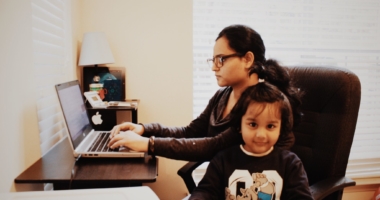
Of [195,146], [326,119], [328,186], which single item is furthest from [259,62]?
[328,186]

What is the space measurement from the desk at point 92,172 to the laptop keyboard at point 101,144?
54 mm

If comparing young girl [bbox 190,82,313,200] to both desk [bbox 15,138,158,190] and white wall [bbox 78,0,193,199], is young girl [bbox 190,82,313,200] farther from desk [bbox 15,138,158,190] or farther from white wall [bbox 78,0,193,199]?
white wall [bbox 78,0,193,199]

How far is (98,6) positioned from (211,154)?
4.53 ft

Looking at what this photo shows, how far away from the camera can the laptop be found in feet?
4.12

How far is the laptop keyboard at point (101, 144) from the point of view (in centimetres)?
131

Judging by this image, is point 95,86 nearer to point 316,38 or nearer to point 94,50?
point 94,50

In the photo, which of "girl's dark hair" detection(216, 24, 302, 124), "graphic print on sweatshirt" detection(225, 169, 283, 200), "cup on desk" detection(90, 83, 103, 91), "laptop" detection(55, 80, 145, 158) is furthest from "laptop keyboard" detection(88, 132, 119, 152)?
"girl's dark hair" detection(216, 24, 302, 124)

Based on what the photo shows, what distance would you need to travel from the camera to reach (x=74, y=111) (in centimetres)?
141

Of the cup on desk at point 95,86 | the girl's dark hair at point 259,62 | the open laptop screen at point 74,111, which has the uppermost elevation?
the girl's dark hair at point 259,62

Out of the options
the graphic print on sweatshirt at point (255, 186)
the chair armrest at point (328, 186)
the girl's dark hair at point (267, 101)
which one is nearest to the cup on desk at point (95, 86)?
the girl's dark hair at point (267, 101)

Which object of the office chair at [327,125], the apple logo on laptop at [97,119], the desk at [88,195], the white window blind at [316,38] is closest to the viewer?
the desk at [88,195]

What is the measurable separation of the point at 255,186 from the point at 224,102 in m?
0.52

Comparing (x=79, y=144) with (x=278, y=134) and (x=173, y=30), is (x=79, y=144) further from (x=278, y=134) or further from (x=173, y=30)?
(x=173, y=30)

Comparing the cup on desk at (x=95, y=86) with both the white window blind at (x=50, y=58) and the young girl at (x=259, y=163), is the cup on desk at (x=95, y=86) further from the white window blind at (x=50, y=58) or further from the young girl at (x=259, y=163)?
the young girl at (x=259, y=163)
